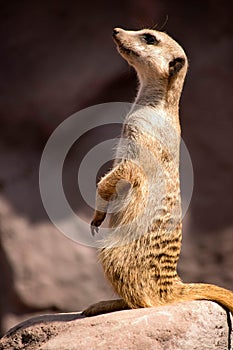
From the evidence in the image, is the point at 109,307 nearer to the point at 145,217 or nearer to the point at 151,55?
the point at 145,217

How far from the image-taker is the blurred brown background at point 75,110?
5.62 m

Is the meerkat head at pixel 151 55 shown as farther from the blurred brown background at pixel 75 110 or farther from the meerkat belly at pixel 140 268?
the blurred brown background at pixel 75 110

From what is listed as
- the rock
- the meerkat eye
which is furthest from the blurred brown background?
the rock

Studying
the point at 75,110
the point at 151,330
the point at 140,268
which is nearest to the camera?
the point at 151,330

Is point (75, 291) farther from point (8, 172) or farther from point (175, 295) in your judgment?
point (175, 295)

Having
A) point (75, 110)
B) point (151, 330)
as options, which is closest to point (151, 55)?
point (151, 330)

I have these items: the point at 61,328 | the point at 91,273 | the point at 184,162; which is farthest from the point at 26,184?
the point at 61,328

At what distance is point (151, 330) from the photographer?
3.17 m

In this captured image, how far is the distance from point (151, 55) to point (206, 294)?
3.49 ft

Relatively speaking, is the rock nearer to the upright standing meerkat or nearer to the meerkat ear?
the upright standing meerkat

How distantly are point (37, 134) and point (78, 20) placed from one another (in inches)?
33.3

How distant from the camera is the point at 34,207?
18.8 feet

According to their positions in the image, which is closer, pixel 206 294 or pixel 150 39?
→ pixel 206 294

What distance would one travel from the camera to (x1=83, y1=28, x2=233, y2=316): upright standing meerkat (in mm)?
3447
